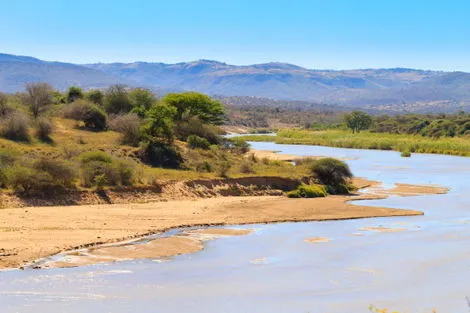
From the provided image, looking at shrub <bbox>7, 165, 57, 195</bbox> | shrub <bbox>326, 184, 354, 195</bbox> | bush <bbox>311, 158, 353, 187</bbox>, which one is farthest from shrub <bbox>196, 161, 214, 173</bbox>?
shrub <bbox>7, 165, 57, 195</bbox>

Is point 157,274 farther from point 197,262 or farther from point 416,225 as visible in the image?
point 416,225

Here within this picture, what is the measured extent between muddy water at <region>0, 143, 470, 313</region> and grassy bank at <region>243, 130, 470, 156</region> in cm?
6059

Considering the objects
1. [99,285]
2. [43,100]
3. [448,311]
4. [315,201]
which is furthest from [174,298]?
[43,100]

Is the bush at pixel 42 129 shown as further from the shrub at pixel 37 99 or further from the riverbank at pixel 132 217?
the riverbank at pixel 132 217

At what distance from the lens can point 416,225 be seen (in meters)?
30.2

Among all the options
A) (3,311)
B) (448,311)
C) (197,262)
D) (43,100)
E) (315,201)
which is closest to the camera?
(3,311)

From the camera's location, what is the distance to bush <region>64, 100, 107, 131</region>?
2124 inches

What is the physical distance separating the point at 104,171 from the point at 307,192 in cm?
1183

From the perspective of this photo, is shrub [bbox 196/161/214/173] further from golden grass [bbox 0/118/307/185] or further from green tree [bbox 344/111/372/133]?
green tree [bbox 344/111/372/133]

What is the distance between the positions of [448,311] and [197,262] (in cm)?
807

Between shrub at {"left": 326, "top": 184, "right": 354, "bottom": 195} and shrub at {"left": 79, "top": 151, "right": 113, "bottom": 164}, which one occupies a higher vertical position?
shrub at {"left": 79, "top": 151, "right": 113, "bottom": 164}

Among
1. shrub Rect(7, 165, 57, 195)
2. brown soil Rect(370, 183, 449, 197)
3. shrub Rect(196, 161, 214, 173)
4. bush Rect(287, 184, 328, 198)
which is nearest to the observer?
shrub Rect(7, 165, 57, 195)

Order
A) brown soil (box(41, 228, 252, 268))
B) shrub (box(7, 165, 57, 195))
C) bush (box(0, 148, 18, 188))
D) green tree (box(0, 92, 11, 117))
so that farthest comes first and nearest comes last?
1. green tree (box(0, 92, 11, 117))
2. bush (box(0, 148, 18, 188))
3. shrub (box(7, 165, 57, 195))
4. brown soil (box(41, 228, 252, 268))

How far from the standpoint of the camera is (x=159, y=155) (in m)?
43.0
